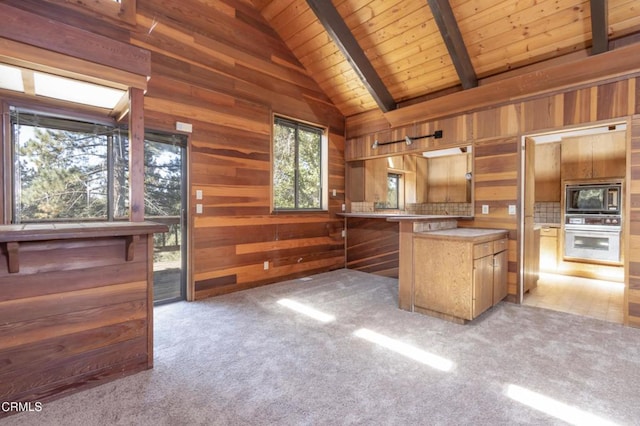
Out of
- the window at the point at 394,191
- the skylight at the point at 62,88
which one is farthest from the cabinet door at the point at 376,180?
the skylight at the point at 62,88

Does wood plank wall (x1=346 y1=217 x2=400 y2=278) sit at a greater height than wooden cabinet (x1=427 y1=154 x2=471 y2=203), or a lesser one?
lesser

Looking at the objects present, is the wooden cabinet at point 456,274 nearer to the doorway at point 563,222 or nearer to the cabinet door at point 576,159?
the doorway at point 563,222

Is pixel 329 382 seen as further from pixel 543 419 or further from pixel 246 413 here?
pixel 543 419

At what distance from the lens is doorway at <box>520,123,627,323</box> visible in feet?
12.3

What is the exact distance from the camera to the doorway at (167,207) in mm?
3549

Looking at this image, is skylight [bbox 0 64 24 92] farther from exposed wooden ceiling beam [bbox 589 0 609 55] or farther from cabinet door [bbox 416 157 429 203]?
cabinet door [bbox 416 157 429 203]

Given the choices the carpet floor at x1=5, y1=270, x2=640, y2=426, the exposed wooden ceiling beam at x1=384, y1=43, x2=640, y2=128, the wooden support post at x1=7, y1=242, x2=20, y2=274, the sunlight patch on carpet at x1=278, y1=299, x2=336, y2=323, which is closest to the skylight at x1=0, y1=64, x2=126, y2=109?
the wooden support post at x1=7, y1=242, x2=20, y2=274

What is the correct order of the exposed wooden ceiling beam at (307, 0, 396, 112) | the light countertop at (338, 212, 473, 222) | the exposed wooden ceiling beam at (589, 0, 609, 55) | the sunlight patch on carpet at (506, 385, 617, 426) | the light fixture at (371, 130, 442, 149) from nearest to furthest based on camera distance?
the sunlight patch on carpet at (506, 385, 617, 426) → the exposed wooden ceiling beam at (589, 0, 609, 55) → the light countertop at (338, 212, 473, 222) → the exposed wooden ceiling beam at (307, 0, 396, 112) → the light fixture at (371, 130, 442, 149)

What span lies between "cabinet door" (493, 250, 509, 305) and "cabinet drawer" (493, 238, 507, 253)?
5 centimetres

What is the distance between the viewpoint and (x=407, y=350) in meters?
2.48

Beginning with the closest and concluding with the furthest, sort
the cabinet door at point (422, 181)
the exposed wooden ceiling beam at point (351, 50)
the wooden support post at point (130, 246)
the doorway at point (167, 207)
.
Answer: the wooden support post at point (130, 246) < the doorway at point (167, 207) < the exposed wooden ceiling beam at point (351, 50) < the cabinet door at point (422, 181)

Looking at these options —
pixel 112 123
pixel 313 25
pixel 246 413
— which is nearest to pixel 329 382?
pixel 246 413

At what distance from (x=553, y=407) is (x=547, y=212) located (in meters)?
4.90

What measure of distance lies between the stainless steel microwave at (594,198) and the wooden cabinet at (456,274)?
2.64 metres
